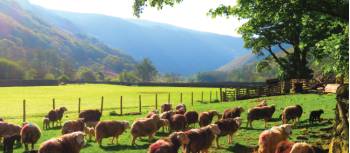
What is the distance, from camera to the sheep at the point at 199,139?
56.7 feet

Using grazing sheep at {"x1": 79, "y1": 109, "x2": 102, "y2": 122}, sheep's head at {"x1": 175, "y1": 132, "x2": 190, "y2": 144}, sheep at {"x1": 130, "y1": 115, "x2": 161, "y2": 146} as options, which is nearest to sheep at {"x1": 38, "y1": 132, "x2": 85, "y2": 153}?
sheep's head at {"x1": 175, "y1": 132, "x2": 190, "y2": 144}

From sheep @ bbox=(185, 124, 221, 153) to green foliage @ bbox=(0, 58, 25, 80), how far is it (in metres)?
132

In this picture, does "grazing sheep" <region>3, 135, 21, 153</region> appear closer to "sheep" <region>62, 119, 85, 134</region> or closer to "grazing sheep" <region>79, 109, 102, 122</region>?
"sheep" <region>62, 119, 85, 134</region>

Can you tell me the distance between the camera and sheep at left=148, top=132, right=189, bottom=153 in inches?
588

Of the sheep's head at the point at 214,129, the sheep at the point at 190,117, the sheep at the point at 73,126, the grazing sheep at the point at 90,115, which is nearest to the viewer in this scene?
the sheep's head at the point at 214,129

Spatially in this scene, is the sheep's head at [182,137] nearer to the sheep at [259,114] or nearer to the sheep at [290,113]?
the sheep at [259,114]

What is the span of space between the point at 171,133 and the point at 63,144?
817 centimetres

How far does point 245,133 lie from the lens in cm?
2303

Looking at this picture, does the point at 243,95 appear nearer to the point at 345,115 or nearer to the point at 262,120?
the point at 262,120

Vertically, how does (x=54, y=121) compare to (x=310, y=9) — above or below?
below

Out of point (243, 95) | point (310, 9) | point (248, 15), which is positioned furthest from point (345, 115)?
point (243, 95)

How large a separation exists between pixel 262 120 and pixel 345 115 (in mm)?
14807

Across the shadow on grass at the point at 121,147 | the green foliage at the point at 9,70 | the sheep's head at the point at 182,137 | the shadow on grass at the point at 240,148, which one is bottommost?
the shadow on grass at the point at 121,147

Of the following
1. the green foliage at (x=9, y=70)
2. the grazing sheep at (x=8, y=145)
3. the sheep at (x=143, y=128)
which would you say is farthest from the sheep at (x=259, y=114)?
the green foliage at (x=9, y=70)
